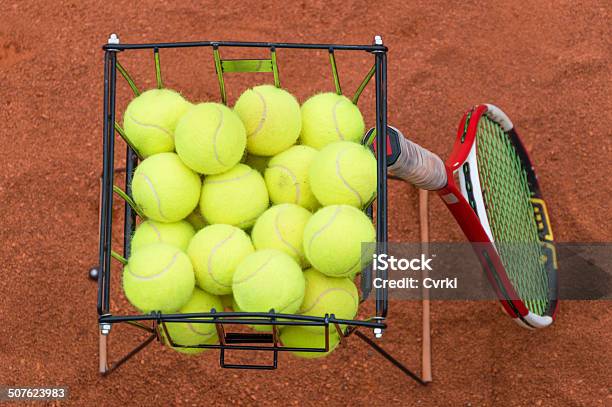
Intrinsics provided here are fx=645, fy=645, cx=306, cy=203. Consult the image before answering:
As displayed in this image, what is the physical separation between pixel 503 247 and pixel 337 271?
846mm

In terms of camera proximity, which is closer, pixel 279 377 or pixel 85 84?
pixel 279 377

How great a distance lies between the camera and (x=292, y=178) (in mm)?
977

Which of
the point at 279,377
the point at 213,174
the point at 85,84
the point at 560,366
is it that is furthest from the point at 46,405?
the point at 560,366

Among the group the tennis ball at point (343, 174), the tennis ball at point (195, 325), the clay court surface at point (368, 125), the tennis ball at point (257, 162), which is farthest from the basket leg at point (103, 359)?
the tennis ball at point (343, 174)

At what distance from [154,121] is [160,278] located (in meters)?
0.25

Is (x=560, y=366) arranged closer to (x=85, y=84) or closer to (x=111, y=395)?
(x=111, y=395)

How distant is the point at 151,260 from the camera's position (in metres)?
0.88

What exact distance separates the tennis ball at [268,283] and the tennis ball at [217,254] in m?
0.03

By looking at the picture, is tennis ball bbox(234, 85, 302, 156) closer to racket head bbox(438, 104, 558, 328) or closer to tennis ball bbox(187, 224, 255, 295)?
tennis ball bbox(187, 224, 255, 295)

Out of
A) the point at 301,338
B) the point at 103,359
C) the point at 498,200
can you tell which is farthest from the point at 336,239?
the point at 103,359

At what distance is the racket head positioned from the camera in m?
1.42

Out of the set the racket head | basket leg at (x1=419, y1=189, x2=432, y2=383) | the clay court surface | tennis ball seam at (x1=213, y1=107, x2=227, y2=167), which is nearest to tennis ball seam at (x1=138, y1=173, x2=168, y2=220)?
tennis ball seam at (x1=213, y1=107, x2=227, y2=167)

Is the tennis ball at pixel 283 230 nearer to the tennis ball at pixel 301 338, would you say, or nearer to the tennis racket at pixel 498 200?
the tennis ball at pixel 301 338

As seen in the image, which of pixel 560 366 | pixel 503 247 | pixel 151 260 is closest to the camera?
pixel 151 260
